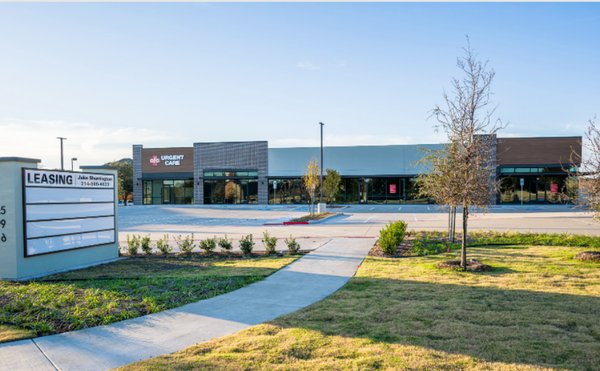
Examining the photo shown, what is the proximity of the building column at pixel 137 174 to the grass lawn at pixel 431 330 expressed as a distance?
51898mm

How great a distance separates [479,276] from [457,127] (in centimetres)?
411

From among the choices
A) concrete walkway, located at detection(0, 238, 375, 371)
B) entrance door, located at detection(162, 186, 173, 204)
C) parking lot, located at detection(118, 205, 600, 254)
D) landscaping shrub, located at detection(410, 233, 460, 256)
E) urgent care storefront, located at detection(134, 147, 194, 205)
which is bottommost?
parking lot, located at detection(118, 205, 600, 254)

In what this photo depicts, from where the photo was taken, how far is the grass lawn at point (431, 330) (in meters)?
5.40

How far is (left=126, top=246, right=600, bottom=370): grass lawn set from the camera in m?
5.40

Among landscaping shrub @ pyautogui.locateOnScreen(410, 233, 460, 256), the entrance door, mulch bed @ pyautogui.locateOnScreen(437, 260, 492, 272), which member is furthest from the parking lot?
the entrance door

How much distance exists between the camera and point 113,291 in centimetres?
929

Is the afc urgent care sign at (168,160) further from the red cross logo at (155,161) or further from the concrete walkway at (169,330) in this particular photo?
the concrete walkway at (169,330)

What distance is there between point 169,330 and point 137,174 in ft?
177

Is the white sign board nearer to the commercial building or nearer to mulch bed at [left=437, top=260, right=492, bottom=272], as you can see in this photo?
mulch bed at [left=437, top=260, right=492, bottom=272]

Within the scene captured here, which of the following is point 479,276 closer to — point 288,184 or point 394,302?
point 394,302

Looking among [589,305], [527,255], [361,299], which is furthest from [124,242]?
[589,305]

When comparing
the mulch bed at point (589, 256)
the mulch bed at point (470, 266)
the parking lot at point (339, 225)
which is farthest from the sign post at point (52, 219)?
the mulch bed at point (589, 256)

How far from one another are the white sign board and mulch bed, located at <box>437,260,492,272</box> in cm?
982

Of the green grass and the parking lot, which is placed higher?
→ the green grass
